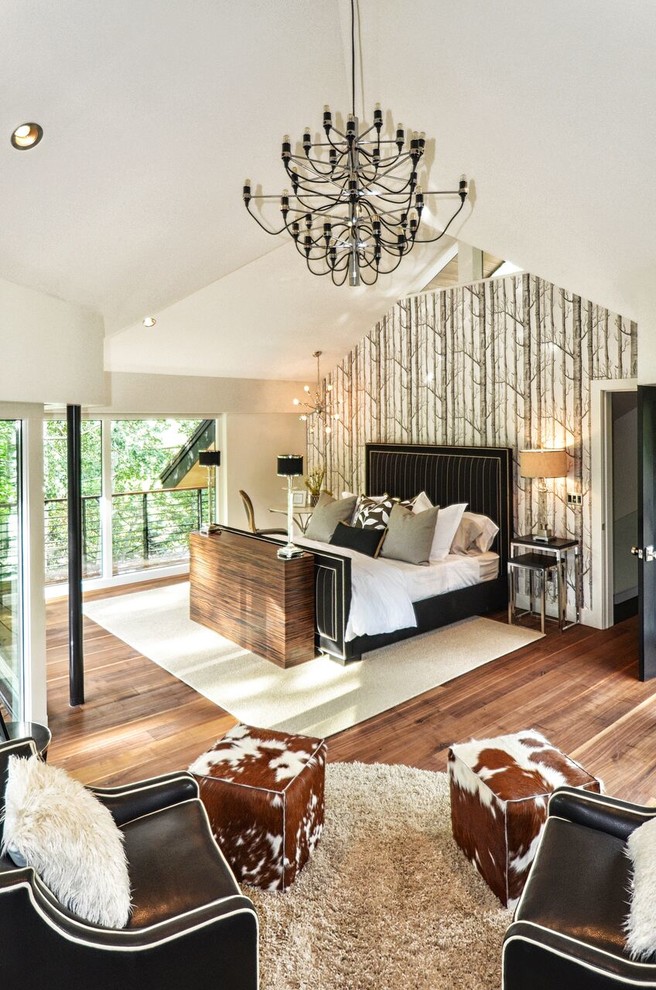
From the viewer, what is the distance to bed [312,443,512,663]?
14.5ft

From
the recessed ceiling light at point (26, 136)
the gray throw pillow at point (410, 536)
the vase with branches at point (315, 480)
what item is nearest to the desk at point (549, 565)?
the gray throw pillow at point (410, 536)

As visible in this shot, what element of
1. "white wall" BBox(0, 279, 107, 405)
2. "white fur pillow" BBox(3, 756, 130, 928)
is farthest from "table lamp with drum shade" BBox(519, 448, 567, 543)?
"white fur pillow" BBox(3, 756, 130, 928)

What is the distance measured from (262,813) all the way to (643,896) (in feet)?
4.04

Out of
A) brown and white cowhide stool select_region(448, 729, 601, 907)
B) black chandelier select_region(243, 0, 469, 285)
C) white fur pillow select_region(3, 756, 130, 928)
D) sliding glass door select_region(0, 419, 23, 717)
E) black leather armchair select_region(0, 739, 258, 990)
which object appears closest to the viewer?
black leather armchair select_region(0, 739, 258, 990)

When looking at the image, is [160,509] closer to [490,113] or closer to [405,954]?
[490,113]

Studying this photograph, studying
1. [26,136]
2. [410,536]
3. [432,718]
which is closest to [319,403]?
[410,536]

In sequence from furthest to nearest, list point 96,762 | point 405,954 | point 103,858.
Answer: point 96,762, point 405,954, point 103,858

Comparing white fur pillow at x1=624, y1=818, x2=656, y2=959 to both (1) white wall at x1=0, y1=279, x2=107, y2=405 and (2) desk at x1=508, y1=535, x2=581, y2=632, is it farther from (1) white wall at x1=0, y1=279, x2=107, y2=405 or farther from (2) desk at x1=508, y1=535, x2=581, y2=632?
(2) desk at x1=508, y1=535, x2=581, y2=632

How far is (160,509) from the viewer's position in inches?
279

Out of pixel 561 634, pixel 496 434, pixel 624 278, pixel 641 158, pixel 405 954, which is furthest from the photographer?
pixel 496 434

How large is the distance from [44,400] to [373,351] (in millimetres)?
4306

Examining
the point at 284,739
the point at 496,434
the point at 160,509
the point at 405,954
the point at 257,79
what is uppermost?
the point at 257,79

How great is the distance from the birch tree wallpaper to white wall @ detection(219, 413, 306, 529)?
33.4 inches

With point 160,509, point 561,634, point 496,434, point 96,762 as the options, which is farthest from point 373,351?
point 96,762
